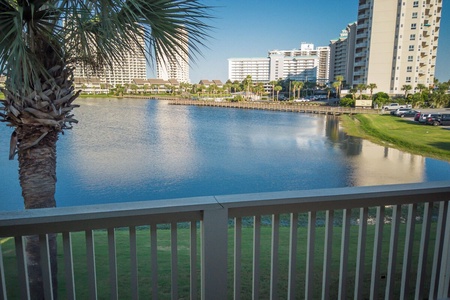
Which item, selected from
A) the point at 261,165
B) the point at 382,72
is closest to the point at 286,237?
the point at 261,165

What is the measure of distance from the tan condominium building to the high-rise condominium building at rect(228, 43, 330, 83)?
28535 mm

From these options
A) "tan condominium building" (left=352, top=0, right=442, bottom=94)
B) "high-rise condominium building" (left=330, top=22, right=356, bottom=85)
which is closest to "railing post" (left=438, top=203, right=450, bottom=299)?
"tan condominium building" (left=352, top=0, right=442, bottom=94)

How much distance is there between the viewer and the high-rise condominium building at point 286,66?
68.5 meters

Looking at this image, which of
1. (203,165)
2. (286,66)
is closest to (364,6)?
(286,66)

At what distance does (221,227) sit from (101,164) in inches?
598

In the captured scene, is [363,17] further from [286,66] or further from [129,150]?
[129,150]

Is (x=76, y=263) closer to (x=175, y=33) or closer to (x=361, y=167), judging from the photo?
(x=175, y=33)

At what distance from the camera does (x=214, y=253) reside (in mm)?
1132

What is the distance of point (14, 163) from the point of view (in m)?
14.9

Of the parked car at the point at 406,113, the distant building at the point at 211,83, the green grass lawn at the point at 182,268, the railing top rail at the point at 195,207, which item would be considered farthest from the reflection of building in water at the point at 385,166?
the distant building at the point at 211,83

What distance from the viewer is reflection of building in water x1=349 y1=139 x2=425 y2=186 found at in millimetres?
13066

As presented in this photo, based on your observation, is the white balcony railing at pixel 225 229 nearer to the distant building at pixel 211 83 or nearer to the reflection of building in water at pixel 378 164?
the reflection of building in water at pixel 378 164

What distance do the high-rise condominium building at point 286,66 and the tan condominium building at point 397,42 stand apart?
28535 millimetres

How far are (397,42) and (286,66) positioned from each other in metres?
39.2
